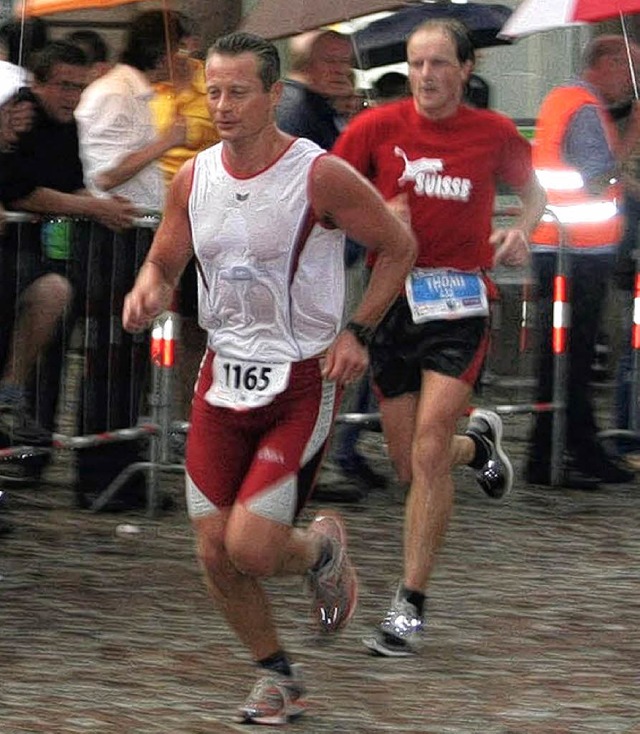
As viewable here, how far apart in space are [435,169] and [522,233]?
0.39 metres

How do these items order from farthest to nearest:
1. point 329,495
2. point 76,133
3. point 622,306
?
point 622,306 → point 329,495 → point 76,133

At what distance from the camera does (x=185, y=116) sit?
430 inches

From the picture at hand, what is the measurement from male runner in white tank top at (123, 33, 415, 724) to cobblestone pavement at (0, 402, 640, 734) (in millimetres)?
411

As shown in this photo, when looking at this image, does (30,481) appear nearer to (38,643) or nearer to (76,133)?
(76,133)

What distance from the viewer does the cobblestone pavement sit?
680 cm

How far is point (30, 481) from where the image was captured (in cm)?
1127

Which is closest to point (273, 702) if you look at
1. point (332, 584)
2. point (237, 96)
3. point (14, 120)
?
point (332, 584)

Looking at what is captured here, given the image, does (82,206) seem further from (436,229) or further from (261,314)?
(261,314)

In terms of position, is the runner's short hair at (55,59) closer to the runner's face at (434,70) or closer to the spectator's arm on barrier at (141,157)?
the spectator's arm on barrier at (141,157)

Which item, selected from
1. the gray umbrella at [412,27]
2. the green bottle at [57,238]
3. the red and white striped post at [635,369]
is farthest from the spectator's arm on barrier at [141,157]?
the gray umbrella at [412,27]

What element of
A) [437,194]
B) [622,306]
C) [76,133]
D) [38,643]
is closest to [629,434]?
[622,306]

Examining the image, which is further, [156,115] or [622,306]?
[622,306]

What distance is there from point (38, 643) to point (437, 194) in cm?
208

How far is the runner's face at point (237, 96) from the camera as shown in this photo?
659cm
